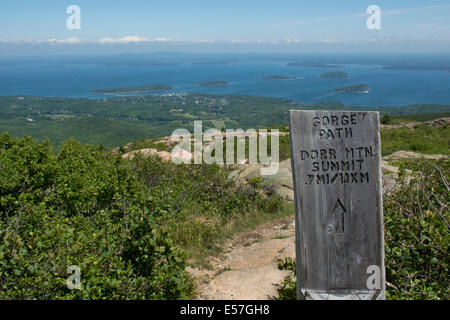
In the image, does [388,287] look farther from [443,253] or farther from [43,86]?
[43,86]

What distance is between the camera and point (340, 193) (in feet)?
9.03

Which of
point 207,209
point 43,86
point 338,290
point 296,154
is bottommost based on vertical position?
point 207,209

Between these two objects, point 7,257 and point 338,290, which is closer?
point 338,290

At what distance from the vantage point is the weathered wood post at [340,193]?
2.74 m

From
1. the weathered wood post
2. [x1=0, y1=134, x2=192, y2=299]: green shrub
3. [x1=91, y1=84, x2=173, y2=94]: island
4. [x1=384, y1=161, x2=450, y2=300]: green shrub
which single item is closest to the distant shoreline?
[x1=91, y1=84, x2=173, y2=94]: island

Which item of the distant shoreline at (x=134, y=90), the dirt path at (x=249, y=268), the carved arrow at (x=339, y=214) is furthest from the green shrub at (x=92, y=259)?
the distant shoreline at (x=134, y=90)

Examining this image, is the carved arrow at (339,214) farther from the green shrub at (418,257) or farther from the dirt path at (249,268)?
the dirt path at (249,268)

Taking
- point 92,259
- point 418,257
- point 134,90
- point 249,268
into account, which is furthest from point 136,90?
point 418,257

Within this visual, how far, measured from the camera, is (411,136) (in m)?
17.6

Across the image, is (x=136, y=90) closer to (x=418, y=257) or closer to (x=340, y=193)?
(x=418, y=257)

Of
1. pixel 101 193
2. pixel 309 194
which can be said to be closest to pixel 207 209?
pixel 101 193

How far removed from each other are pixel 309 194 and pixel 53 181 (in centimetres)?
570

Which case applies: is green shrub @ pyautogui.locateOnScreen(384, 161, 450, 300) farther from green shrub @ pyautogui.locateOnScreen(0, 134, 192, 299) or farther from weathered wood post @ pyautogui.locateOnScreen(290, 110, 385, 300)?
green shrub @ pyautogui.locateOnScreen(0, 134, 192, 299)

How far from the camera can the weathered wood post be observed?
2736mm
